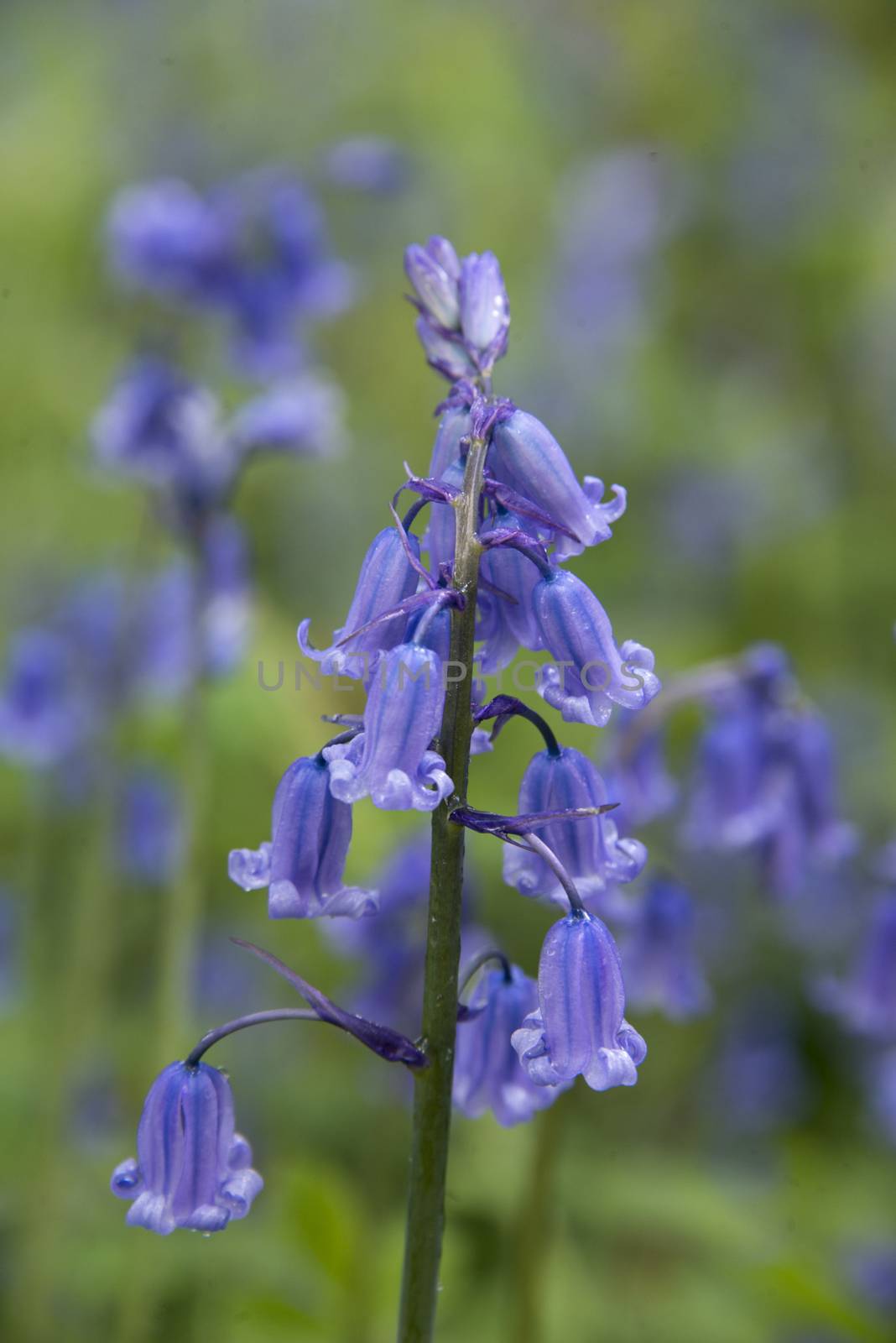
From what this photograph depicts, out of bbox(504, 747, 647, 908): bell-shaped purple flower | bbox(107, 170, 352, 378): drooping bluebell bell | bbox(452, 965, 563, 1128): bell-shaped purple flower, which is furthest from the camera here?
bbox(107, 170, 352, 378): drooping bluebell bell

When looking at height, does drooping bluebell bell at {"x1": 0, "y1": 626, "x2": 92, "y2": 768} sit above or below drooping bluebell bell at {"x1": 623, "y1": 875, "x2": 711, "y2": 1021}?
above

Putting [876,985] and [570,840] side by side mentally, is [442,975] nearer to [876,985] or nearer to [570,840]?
[570,840]

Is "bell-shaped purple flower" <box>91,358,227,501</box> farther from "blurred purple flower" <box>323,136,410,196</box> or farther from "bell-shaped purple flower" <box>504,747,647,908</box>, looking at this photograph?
"bell-shaped purple flower" <box>504,747,647,908</box>

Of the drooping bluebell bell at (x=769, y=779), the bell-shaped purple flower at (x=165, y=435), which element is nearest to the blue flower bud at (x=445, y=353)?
the drooping bluebell bell at (x=769, y=779)

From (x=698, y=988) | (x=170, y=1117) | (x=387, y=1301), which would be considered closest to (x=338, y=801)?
(x=170, y=1117)

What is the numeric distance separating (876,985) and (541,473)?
1947 mm

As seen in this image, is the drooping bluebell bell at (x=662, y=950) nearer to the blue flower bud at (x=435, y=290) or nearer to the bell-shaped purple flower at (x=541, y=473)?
the bell-shaped purple flower at (x=541, y=473)

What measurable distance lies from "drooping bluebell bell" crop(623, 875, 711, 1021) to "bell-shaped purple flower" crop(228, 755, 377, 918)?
4.09ft

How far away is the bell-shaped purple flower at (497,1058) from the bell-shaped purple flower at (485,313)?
2.68 ft

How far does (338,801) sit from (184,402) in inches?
98.0

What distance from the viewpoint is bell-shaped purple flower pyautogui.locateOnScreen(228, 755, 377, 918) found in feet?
5.73

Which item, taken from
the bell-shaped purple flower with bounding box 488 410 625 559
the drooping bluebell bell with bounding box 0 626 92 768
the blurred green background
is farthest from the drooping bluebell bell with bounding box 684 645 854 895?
the drooping bluebell bell with bounding box 0 626 92 768

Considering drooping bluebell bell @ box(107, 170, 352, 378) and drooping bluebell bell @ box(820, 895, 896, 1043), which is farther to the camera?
drooping bluebell bell @ box(107, 170, 352, 378)

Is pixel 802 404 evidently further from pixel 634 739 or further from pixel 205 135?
pixel 634 739
